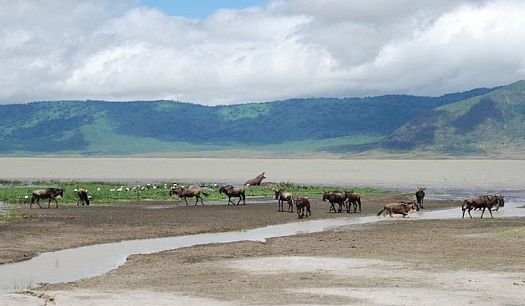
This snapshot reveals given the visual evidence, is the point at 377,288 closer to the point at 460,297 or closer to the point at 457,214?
the point at 460,297

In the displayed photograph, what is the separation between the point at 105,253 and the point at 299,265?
8033 millimetres

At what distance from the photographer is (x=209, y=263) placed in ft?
85.8

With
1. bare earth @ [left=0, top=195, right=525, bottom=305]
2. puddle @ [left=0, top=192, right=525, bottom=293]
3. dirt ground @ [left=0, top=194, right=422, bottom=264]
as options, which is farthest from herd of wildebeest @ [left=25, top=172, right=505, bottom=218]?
bare earth @ [left=0, top=195, right=525, bottom=305]

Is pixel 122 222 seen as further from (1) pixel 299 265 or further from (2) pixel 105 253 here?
(1) pixel 299 265

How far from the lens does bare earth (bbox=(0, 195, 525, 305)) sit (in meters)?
19.2

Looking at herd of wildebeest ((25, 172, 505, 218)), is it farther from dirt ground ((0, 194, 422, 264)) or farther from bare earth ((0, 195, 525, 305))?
bare earth ((0, 195, 525, 305))

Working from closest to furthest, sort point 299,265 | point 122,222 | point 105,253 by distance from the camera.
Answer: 1. point 299,265
2. point 105,253
3. point 122,222

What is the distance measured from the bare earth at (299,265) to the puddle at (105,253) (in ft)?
2.92

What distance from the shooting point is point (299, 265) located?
25.0 meters

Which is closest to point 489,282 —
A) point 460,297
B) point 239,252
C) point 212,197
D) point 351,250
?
point 460,297

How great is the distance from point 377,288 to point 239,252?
30.1 ft

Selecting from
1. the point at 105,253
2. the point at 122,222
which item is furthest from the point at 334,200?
the point at 105,253

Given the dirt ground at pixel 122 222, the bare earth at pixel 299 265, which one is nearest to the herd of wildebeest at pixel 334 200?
the dirt ground at pixel 122 222

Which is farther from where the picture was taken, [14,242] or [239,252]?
[14,242]
